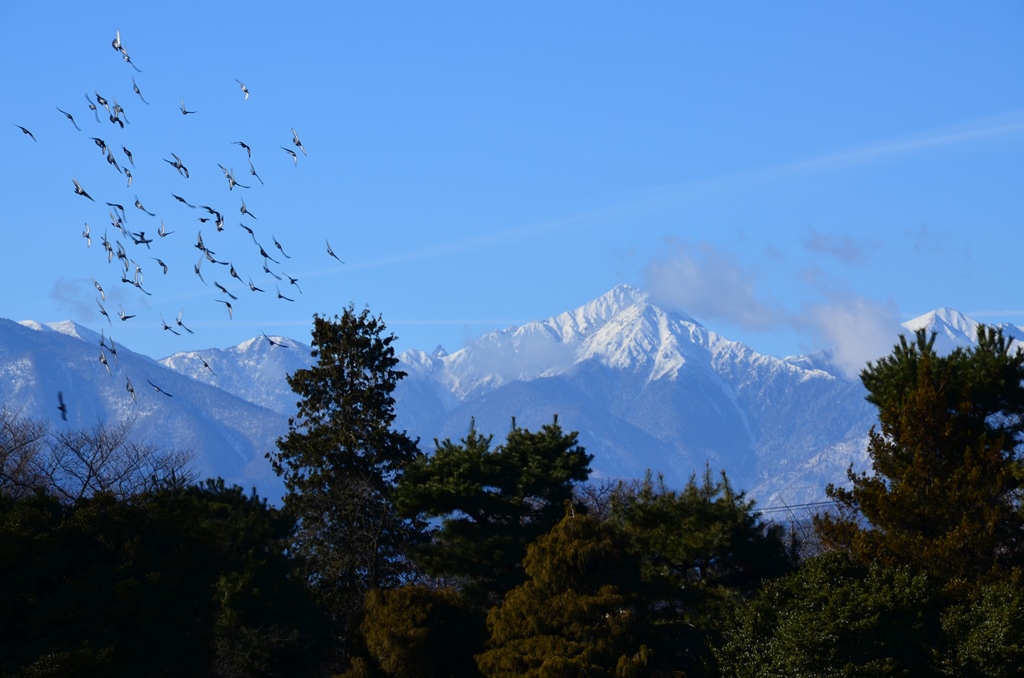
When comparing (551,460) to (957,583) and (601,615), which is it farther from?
(957,583)

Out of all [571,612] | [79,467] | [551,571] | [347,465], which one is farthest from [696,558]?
[79,467]

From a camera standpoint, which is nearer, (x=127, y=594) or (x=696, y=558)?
(x=127, y=594)

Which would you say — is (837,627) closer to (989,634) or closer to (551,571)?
(989,634)

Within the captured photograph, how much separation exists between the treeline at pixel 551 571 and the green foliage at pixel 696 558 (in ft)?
0.26

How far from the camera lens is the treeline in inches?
1304

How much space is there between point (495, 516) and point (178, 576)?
39.6 feet

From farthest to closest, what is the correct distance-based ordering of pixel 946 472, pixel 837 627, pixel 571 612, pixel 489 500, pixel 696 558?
pixel 489 500, pixel 696 558, pixel 946 472, pixel 571 612, pixel 837 627

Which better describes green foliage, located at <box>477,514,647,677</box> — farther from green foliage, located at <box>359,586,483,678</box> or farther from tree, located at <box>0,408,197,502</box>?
tree, located at <box>0,408,197,502</box>

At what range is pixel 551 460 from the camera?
45531 mm

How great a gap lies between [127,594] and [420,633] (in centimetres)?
816

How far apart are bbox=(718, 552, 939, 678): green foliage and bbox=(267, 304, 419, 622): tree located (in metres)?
14.3

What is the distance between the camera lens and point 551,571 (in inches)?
1471

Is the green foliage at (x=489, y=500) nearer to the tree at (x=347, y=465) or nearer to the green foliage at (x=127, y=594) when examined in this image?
the tree at (x=347, y=465)

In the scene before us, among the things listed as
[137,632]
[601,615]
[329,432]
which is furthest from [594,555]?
[329,432]
